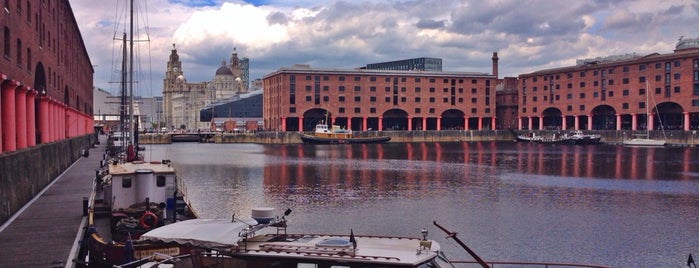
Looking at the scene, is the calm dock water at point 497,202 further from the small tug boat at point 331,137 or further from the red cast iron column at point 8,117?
the small tug boat at point 331,137

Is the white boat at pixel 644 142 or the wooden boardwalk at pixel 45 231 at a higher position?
the white boat at pixel 644 142

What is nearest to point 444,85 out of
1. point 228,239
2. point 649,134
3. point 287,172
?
point 649,134

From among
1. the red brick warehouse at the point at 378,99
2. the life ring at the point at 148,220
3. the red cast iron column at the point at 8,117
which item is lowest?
the life ring at the point at 148,220

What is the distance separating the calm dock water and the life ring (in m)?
11.5

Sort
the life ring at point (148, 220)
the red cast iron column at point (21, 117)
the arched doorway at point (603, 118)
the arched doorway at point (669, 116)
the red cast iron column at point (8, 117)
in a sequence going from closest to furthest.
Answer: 1. the life ring at point (148, 220)
2. the red cast iron column at point (8, 117)
3. the red cast iron column at point (21, 117)
4. the arched doorway at point (669, 116)
5. the arched doorway at point (603, 118)

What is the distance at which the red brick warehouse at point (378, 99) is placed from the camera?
16138 cm

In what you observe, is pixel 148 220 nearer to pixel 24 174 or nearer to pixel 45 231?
pixel 45 231

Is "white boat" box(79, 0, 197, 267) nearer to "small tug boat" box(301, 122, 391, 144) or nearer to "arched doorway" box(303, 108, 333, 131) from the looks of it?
"small tug boat" box(301, 122, 391, 144)

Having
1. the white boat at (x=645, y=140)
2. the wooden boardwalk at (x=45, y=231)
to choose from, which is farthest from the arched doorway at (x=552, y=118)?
the wooden boardwalk at (x=45, y=231)

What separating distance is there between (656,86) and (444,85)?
53.6 m

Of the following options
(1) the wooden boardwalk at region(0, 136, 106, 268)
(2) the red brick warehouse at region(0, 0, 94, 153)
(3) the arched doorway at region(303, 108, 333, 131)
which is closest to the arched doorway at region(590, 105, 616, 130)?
(3) the arched doorway at region(303, 108, 333, 131)

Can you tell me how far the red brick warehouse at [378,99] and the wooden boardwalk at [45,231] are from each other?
392 ft

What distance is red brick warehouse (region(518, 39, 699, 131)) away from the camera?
137m

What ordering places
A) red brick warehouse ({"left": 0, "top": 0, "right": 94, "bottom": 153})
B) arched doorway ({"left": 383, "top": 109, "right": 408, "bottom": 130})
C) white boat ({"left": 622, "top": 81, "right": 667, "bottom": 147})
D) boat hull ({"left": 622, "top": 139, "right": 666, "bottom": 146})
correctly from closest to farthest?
red brick warehouse ({"left": 0, "top": 0, "right": 94, "bottom": 153})
boat hull ({"left": 622, "top": 139, "right": 666, "bottom": 146})
white boat ({"left": 622, "top": 81, "right": 667, "bottom": 147})
arched doorway ({"left": 383, "top": 109, "right": 408, "bottom": 130})
